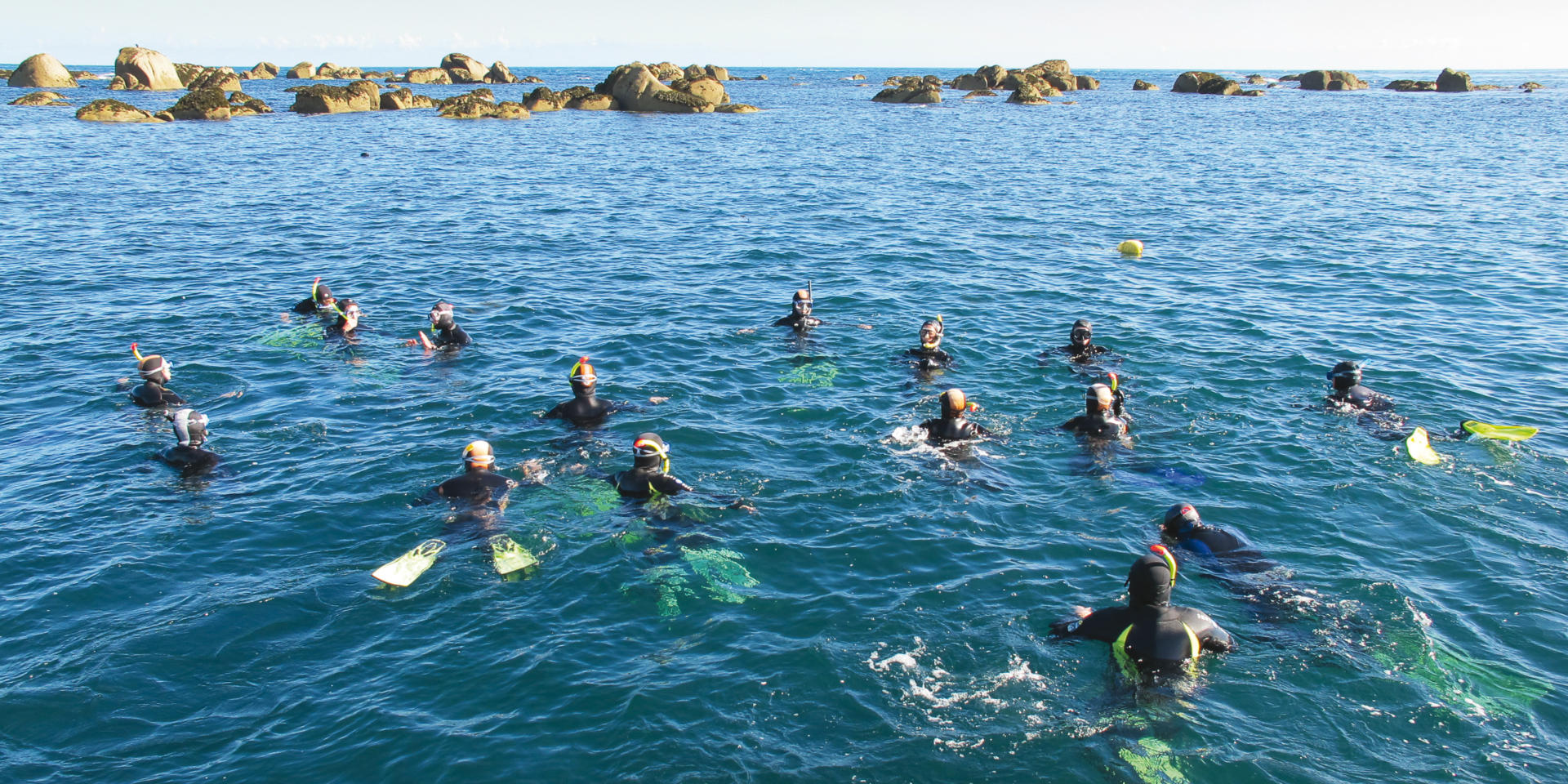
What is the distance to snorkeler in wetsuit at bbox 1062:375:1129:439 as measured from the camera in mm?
15383

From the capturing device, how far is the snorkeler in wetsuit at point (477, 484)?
1368 centimetres

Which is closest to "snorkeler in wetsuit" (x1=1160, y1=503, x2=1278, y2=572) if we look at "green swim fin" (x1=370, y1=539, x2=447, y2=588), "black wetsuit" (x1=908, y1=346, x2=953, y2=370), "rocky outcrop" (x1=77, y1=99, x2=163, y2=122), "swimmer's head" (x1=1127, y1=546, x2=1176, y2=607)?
"swimmer's head" (x1=1127, y1=546, x2=1176, y2=607)

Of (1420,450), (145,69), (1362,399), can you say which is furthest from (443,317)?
(145,69)

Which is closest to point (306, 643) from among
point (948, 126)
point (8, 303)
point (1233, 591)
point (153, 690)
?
point (153, 690)

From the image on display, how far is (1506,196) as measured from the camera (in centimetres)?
4259

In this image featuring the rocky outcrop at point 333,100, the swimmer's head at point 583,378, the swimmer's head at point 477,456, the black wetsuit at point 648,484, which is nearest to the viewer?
the black wetsuit at point 648,484

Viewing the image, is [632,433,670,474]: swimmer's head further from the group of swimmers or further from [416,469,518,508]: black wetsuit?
[416,469,518,508]: black wetsuit

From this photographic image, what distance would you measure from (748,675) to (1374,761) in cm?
633

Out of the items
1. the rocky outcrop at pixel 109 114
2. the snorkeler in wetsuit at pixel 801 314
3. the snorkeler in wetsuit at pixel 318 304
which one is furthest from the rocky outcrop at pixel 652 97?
the snorkeler in wetsuit at pixel 801 314

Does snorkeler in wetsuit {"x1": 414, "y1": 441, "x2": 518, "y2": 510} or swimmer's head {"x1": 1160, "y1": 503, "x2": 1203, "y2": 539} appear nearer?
swimmer's head {"x1": 1160, "y1": 503, "x2": 1203, "y2": 539}

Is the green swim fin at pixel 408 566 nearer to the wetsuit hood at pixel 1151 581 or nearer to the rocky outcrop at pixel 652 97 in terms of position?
the wetsuit hood at pixel 1151 581

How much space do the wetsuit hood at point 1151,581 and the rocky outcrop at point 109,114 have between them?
8771 centimetres

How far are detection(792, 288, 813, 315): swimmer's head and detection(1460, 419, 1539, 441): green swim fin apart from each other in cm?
1320

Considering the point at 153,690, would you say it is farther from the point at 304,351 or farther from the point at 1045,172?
the point at 1045,172
